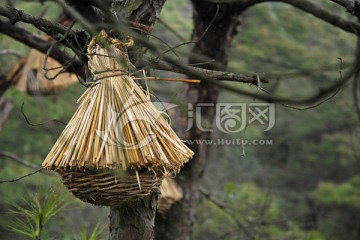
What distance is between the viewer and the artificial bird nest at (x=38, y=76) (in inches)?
136

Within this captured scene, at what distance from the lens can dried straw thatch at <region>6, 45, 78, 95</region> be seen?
3.45m

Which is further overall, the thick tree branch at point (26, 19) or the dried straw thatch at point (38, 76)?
the dried straw thatch at point (38, 76)

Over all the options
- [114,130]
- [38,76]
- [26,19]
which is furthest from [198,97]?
[114,130]

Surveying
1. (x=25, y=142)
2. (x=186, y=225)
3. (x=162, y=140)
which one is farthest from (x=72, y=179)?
(x=25, y=142)

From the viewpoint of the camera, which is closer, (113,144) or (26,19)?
(113,144)

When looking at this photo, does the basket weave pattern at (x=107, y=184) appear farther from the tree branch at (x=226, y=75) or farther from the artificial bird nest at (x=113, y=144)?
the tree branch at (x=226, y=75)

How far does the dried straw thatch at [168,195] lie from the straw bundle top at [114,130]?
1.28 m

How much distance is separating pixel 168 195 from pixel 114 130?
1500 mm

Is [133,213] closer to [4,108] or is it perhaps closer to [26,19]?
[26,19]

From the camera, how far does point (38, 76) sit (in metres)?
3.52

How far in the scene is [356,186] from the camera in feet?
28.8

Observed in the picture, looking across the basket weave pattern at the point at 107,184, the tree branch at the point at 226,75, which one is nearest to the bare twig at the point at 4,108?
the tree branch at the point at 226,75

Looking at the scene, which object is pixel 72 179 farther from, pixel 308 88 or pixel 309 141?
pixel 309 141

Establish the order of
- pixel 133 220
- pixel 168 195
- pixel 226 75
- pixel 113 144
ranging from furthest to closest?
pixel 168 195 → pixel 133 220 → pixel 226 75 → pixel 113 144
